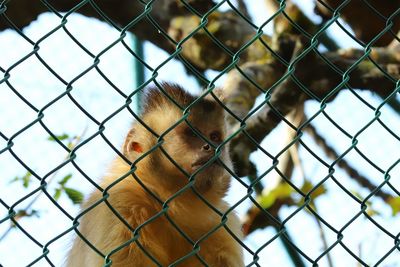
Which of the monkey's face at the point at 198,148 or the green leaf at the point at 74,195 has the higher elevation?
the green leaf at the point at 74,195

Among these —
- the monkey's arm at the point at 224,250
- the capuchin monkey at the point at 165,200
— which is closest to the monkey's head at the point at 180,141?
the capuchin monkey at the point at 165,200

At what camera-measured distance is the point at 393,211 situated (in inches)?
195

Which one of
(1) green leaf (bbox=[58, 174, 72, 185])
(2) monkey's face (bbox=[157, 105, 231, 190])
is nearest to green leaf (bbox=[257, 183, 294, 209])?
(2) monkey's face (bbox=[157, 105, 231, 190])

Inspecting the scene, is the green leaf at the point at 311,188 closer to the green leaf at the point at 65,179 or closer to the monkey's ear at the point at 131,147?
the monkey's ear at the point at 131,147

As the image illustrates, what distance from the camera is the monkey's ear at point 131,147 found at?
452cm

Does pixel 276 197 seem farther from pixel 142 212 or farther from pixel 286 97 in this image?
pixel 142 212

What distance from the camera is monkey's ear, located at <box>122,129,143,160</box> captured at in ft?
14.8

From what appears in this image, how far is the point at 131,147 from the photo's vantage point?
4559 mm

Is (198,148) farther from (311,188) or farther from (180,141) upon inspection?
(311,188)

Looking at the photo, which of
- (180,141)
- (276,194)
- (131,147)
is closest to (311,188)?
(276,194)

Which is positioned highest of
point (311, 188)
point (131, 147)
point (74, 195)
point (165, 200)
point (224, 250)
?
point (74, 195)

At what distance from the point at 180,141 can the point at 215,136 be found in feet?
0.89

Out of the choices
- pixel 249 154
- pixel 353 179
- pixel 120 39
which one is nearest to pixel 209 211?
pixel 249 154

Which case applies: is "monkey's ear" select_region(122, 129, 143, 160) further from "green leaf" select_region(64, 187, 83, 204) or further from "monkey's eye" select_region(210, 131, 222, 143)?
"green leaf" select_region(64, 187, 83, 204)
